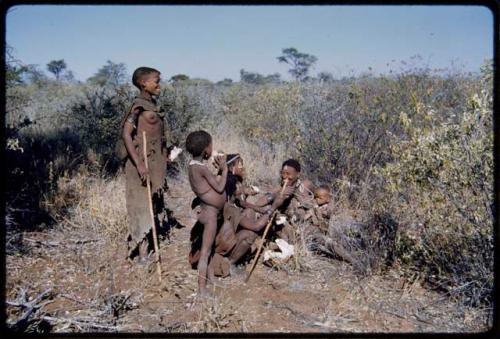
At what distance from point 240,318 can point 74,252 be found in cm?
253

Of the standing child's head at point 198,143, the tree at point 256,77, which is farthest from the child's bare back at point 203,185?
the tree at point 256,77

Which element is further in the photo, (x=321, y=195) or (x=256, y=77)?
(x=256, y=77)

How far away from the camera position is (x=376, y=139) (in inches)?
280

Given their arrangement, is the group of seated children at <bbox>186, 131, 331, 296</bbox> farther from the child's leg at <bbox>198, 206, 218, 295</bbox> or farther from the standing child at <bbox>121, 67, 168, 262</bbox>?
the standing child at <bbox>121, 67, 168, 262</bbox>

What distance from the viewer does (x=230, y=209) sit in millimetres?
4809

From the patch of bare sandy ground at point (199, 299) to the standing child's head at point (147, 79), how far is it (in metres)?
1.87

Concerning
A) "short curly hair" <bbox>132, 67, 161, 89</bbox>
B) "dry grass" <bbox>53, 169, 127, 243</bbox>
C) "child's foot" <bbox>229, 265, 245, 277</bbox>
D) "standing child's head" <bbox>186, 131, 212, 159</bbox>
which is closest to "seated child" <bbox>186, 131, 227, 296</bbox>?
"standing child's head" <bbox>186, 131, 212, 159</bbox>

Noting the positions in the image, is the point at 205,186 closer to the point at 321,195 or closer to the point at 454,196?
the point at 321,195

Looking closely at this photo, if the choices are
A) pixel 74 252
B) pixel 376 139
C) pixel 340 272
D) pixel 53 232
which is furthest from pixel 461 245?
pixel 53 232

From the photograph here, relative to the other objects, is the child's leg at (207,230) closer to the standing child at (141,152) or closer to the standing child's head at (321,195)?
the standing child at (141,152)

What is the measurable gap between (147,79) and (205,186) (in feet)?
4.42

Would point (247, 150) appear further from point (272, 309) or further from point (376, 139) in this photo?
point (272, 309)

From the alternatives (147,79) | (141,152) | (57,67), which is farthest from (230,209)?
(57,67)

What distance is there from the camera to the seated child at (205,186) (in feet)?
14.5
